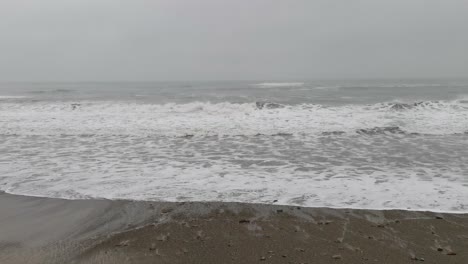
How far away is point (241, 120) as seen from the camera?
1517 cm

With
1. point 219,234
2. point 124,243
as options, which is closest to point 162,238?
point 124,243

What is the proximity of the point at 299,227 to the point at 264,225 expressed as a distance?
0.45 metres

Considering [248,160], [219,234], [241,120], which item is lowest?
[219,234]

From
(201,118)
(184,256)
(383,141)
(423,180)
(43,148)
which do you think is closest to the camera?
(184,256)

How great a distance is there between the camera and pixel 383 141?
33.8 ft

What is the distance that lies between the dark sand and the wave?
23.2ft

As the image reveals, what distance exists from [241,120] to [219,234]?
1115cm

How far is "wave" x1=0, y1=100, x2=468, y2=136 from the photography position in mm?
12453

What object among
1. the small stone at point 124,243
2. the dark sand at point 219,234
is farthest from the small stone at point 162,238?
the small stone at point 124,243

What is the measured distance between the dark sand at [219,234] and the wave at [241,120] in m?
7.07

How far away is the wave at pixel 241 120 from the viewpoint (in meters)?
12.5

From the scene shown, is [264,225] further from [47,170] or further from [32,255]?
[47,170]

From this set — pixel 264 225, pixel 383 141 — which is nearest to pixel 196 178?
pixel 264 225

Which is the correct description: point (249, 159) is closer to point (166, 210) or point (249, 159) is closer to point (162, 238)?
point (166, 210)
